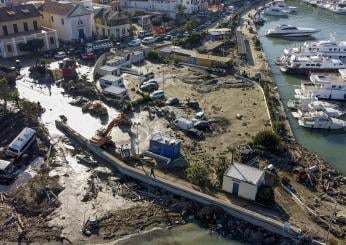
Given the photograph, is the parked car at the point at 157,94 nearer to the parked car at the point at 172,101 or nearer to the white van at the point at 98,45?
the parked car at the point at 172,101

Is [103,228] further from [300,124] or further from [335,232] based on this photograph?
[300,124]

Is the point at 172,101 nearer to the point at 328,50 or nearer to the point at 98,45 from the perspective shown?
the point at 98,45

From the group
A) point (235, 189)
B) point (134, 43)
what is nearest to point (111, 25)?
point (134, 43)

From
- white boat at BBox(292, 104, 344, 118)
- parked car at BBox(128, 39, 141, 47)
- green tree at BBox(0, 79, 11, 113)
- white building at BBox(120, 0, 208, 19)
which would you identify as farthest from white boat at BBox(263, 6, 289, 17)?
green tree at BBox(0, 79, 11, 113)

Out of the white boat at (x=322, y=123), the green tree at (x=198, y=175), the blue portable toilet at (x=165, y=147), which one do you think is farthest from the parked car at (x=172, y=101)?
the green tree at (x=198, y=175)

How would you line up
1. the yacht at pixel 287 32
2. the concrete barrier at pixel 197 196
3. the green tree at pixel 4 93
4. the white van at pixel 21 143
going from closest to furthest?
1. the concrete barrier at pixel 197 196
2. the white van at pixel 21 143
3. the green tree at pixel 4 93
4. the yacht at pixel 287 32

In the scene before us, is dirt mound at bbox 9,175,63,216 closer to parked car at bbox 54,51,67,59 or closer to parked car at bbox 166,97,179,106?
parked car at bbox 166,97,179,106
